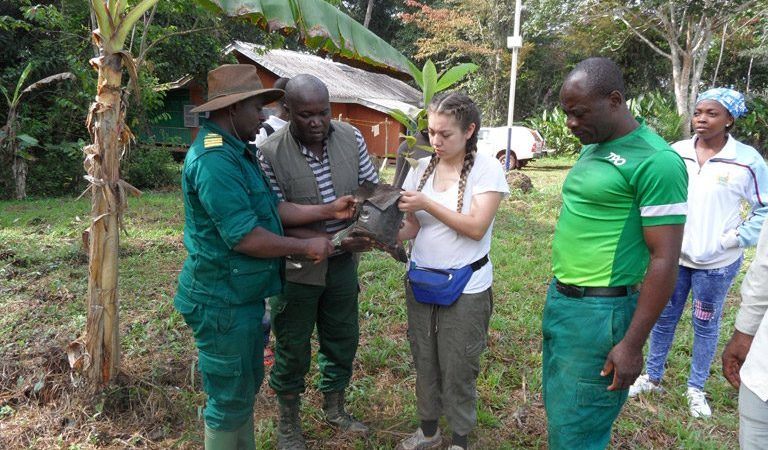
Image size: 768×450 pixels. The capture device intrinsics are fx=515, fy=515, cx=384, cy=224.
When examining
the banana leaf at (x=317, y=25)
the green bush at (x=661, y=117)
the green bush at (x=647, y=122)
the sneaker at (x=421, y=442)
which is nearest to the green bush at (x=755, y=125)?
the green bush at (x=647, y=122)

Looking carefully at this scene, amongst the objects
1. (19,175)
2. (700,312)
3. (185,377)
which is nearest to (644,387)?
(700,312)

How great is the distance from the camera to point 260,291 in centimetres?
235

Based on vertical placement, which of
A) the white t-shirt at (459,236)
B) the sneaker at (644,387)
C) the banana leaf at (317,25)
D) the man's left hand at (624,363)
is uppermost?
the banana leaf at (317,25)

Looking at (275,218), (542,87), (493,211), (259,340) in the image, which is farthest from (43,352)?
(542,87)

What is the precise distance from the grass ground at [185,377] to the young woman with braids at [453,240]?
59 centimetres

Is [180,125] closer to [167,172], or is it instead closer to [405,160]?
[167,172]

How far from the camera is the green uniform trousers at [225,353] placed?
7.45 ft

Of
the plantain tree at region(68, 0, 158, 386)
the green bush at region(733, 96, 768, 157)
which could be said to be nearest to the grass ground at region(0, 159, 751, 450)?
the plantain tree at region(68, 0, 158, 386)

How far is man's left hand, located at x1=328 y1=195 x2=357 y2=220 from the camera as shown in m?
2.55

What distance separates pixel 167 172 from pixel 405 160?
10602mm

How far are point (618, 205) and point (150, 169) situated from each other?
455 inches

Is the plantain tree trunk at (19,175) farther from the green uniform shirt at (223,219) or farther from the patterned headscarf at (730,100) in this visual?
the patterned headscarf at (730,100)

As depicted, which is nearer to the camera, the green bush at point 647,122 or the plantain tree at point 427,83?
the plantain tree at point 427,83

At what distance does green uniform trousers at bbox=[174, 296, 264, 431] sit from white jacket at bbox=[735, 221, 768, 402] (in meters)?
1.91
